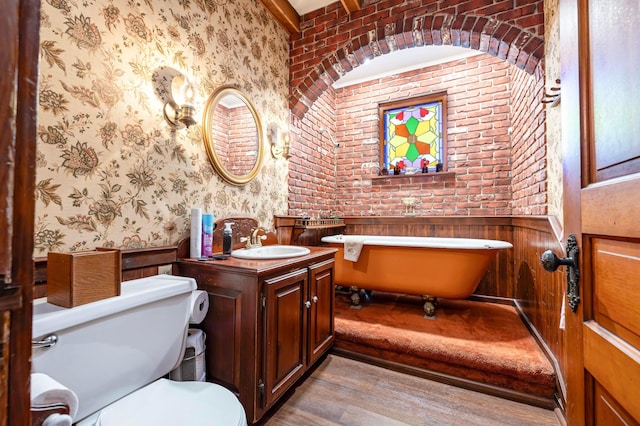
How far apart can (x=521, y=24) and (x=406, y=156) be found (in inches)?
66.0

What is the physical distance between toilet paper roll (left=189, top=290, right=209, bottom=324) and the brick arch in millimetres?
1907

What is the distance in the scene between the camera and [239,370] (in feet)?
4.25

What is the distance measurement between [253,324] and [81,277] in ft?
2.23

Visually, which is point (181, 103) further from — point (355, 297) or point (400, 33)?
point (355, 297)

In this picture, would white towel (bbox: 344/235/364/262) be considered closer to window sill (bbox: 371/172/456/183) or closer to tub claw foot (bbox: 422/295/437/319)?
tub claw foot (bbox: 422/295/437/319)

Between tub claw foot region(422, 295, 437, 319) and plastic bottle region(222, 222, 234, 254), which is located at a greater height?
plastic bottle region(222, 222, 234, 254)

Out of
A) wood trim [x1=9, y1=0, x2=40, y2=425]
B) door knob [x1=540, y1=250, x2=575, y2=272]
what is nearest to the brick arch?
door knob [x1=540, y1=250, x2=575, y2=272]

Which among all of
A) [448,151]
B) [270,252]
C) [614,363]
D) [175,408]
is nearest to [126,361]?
[175,408]

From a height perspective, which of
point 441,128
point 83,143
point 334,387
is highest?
point 441,128

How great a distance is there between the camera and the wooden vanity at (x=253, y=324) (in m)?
1.26

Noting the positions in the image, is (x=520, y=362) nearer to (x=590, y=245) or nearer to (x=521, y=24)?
(x=590, y=245)

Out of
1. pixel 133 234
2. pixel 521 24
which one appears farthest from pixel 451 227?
pixel 133 234

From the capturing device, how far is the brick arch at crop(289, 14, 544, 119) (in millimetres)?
1877

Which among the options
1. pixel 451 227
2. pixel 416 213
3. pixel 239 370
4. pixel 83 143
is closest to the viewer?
pixel 83 143
